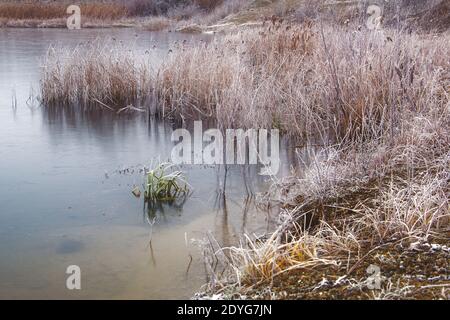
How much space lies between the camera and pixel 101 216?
454 cm

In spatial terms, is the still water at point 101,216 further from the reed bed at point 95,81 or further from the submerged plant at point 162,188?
the reed bed at point 95,81

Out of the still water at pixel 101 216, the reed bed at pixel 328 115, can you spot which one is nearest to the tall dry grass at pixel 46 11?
the reed bed at pixel 328 115

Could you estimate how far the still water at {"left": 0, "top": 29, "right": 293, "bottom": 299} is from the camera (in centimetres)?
351

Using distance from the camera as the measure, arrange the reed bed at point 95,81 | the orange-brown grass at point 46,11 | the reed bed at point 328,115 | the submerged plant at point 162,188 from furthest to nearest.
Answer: the orange-brown grass at point 46,11 → the reed bed at point 95,81 → the submerged plant at point 162,188 → the reed bed at point 328,115

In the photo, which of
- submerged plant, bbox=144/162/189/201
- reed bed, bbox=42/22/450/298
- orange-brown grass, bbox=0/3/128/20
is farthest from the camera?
orange-brown grass, bbox=0/3/128/20

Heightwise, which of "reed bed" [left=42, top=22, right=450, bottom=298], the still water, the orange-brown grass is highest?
the orange-brown grass

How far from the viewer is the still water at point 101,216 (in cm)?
351

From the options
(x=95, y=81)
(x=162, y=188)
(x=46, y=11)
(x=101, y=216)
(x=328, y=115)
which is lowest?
(x=101, y=216)

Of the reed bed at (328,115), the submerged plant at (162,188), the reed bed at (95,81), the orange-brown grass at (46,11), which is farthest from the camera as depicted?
the orange-brown grass at (46,11)

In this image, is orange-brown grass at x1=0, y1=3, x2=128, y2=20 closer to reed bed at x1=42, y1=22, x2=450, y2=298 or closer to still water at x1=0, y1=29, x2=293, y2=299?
reed bed at x1=42, y1=22, x2=450, y2=298

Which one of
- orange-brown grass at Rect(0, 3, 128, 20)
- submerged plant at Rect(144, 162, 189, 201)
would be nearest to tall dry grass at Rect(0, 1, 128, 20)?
orange-brown grass at Rect(0, 3, 128, 20)

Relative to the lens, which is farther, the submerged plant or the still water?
the submerged plant

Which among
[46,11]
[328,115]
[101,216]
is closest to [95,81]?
[328,115]

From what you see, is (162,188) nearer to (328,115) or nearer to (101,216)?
(101,216)
